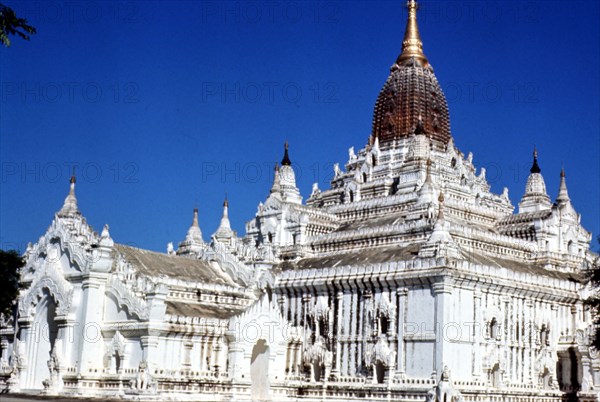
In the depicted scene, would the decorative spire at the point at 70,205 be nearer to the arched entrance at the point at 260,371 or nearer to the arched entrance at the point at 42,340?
the arched entrance at the point at 42,340

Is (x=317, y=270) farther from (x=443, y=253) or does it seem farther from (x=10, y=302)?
(x=10, y=302)

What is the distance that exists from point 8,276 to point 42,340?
4422 millimetres

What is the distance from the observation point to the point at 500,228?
228 feet

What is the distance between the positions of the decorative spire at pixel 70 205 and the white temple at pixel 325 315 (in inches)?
10.6

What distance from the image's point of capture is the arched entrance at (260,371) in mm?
51938

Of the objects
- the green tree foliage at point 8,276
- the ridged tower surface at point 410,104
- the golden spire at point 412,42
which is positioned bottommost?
the green tree foliage at point 8,276

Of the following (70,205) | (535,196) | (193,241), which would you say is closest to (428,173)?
(535,196)

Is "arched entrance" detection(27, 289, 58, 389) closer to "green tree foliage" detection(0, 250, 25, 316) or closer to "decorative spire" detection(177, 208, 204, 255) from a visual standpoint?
"green tree foliage" detection(0, 250, 25, 316)

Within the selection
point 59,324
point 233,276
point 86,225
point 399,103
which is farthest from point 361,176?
point 59,324

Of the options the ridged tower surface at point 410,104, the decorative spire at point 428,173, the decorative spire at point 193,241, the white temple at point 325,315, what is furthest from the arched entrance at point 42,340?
the ridged tower surface at point 410,104

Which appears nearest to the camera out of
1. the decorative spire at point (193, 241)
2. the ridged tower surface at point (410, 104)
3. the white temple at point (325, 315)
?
the white temple at point (325, 315)

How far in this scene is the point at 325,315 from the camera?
57.0m

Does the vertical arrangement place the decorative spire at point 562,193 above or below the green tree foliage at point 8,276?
above

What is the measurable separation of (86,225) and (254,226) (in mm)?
15800
